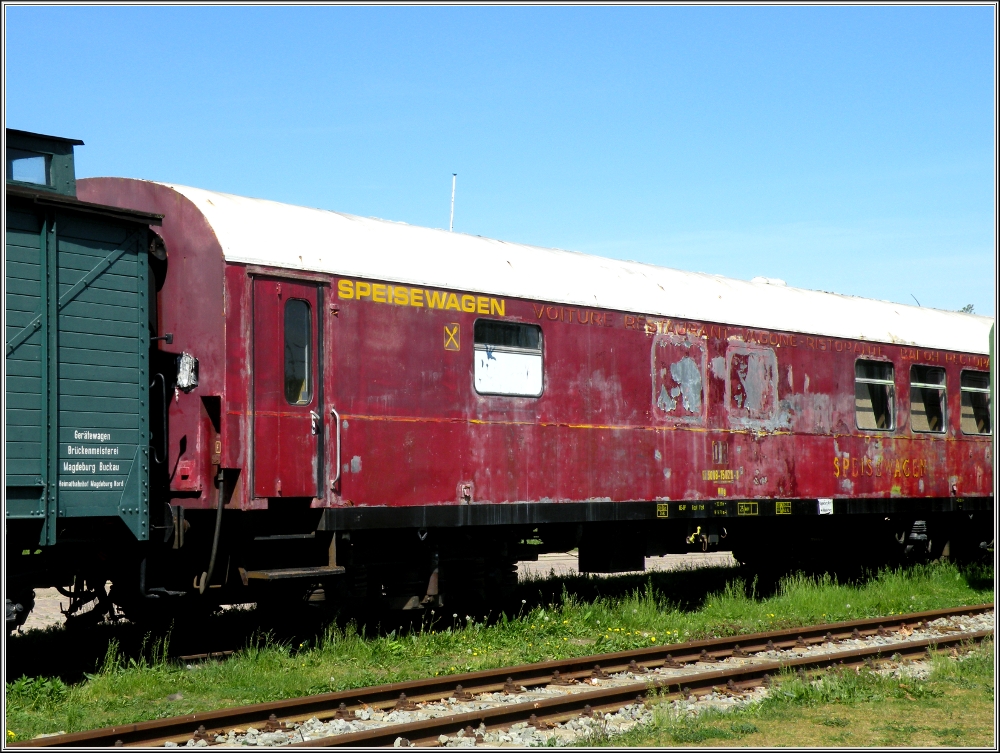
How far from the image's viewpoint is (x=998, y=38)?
10.5 metres

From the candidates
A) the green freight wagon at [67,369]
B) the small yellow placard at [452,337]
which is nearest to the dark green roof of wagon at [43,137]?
the green freight wagon at [67,369]

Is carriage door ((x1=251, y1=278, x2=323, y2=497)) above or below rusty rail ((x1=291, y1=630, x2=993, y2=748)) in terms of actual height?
above

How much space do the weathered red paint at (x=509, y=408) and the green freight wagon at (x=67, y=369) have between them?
2.41 ft

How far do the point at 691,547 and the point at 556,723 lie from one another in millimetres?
6281

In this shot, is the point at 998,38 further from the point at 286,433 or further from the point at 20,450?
the point at 20,450

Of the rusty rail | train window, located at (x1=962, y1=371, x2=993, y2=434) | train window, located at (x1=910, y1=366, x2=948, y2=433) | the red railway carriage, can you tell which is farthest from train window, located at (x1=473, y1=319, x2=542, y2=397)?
train window, located at (x1=962, y1=371, x2=993, y2=434)

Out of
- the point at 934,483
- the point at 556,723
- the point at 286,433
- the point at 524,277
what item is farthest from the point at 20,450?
the point at 934,483

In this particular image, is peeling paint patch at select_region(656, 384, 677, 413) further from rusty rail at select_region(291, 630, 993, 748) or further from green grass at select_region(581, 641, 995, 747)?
green grass at select_region(581, 641, 995, 747)

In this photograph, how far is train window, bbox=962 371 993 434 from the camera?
54.9 ft

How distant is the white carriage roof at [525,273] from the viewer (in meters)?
10.2

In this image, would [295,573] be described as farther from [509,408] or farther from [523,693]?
[509,408]

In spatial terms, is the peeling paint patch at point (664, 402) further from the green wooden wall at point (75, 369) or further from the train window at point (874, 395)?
the green wooden wall at point (75, 369)

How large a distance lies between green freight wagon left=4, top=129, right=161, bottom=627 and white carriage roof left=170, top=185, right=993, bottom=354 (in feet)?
3.43

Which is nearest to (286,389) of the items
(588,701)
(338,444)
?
(338,444)
